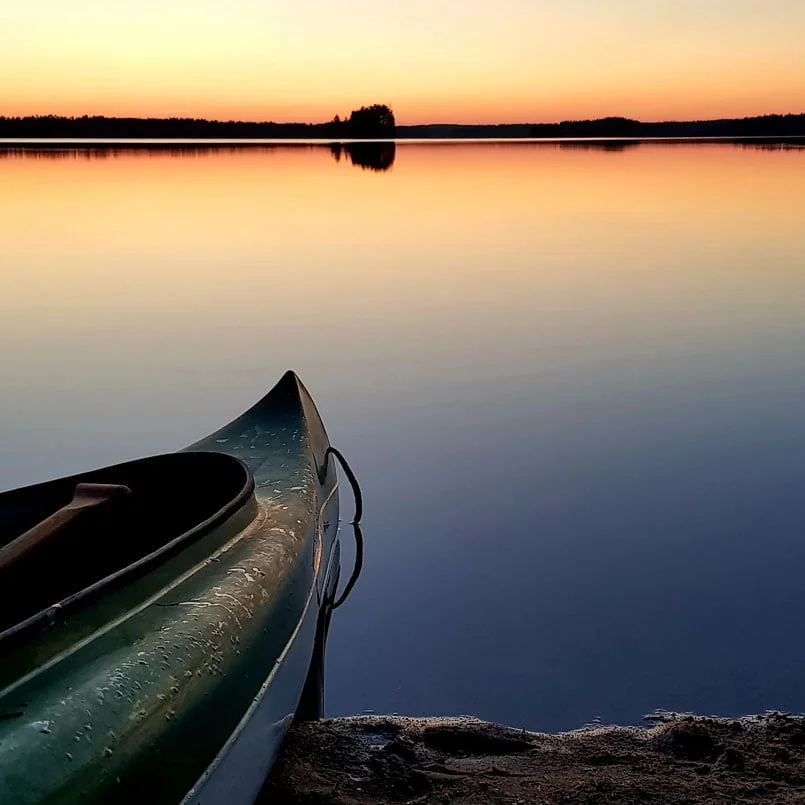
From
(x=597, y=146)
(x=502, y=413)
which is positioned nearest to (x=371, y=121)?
(x=597, y=146)

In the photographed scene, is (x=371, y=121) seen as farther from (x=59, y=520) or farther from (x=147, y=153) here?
(x=59, y=520)

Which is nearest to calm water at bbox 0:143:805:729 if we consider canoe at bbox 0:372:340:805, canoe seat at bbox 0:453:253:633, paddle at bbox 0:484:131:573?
canoe at bbox 0:372:340:805

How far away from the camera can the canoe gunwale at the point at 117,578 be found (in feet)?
7.91

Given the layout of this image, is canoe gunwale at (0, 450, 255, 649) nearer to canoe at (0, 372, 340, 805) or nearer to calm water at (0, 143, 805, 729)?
canoe at (0, 372, 340, 805)

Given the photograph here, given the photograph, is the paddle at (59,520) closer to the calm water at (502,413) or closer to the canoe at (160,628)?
the canoe at (160,628)

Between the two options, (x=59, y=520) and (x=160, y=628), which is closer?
(x=160, y=628)

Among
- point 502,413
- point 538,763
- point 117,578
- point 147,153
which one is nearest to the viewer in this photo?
point 117,578

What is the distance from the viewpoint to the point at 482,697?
4.04 meters

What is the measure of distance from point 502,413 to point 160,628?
5.74 metres

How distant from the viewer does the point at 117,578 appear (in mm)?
2820

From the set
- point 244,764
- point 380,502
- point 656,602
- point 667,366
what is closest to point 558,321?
point 667,366

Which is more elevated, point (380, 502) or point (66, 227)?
point (66, 227)

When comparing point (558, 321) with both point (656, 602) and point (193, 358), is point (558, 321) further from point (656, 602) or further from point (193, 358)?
point (656, 602)

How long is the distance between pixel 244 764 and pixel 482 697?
1.50 meters
